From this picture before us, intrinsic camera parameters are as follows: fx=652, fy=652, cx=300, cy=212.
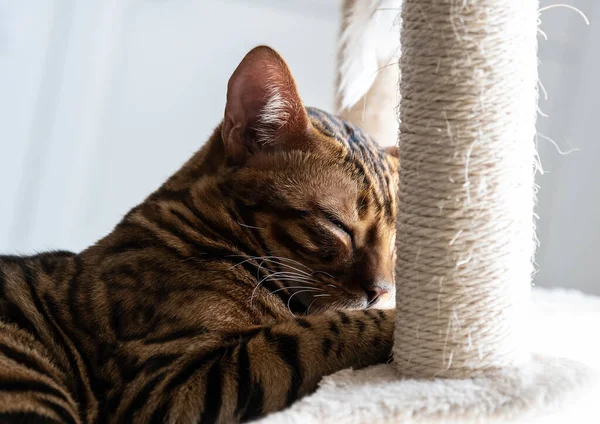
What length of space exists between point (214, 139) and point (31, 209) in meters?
2.34

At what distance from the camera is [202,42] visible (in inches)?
132

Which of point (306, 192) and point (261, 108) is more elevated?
point (261, 108)

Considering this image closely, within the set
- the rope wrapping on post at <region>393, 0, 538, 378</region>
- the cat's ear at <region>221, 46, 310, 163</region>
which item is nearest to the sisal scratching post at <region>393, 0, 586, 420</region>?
the rope wrapping on post at <region>393, 0, 538, 378</region>

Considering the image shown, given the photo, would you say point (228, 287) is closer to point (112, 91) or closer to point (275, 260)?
point (275, 260)

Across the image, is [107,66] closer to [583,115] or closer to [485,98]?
[583,115]

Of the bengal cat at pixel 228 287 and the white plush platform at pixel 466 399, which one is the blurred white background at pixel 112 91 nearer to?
the bengal cat at pixel 228 287

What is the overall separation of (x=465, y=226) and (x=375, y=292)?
1.24ft

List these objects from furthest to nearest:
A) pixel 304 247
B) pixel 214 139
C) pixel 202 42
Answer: pixel 202 42 → pixel 214 139 → pixel 304 247

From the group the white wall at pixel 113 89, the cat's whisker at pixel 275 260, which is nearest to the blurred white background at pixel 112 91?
the white wall at pixel 113 89

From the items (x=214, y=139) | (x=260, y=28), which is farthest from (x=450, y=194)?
(x=260, y=28)

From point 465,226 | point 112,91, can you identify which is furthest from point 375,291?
point 112,91

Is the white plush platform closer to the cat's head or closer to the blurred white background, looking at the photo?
the cat's head

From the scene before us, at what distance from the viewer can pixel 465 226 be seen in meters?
0.86

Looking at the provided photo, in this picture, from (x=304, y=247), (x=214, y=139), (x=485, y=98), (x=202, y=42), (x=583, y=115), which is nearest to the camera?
(x=485, y=98)
